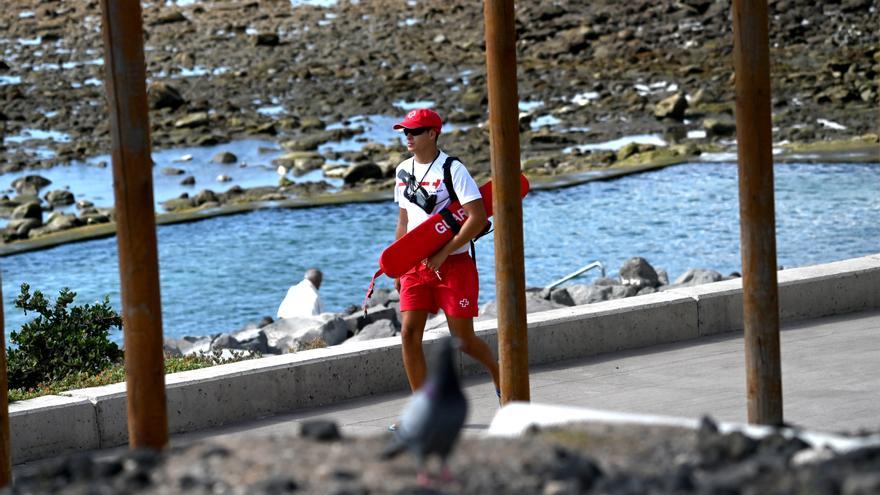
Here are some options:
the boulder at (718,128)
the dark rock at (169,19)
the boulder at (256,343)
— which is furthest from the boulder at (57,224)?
the dark rock at (169,19)

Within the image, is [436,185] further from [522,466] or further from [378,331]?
[378,331]

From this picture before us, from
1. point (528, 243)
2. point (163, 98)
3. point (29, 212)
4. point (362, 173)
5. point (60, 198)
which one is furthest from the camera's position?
point (163, 98)

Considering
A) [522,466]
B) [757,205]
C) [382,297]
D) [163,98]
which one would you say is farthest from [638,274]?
[163,98]

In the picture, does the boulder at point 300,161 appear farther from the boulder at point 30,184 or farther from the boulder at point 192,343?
the boulder at point 192,343

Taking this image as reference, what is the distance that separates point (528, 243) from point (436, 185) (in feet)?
41.5

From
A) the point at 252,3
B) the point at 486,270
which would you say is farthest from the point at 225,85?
the point at 486,270

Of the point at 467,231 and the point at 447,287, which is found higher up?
the point at 467,231

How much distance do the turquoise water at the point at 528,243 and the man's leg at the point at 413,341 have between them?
837 cm

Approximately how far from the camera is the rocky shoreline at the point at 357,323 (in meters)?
12.4

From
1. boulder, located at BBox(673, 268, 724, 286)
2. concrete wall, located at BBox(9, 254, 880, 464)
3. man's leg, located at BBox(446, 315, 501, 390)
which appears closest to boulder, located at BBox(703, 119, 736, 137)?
boulder, located at BBox(673, 268, 724, 286)

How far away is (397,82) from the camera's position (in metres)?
39.6

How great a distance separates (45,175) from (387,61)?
47.7 ft

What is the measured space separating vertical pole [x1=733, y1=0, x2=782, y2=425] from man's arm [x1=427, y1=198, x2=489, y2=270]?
1.90 m

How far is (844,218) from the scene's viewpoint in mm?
22016
